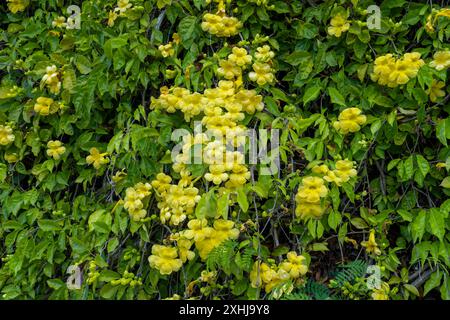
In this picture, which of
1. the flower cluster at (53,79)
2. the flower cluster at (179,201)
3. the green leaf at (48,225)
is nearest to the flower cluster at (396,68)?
the flower cluster at (179,201)

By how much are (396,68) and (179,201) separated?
877 millimetres

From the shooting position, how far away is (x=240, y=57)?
1.99 meters

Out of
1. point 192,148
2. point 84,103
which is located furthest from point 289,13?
point 84,103

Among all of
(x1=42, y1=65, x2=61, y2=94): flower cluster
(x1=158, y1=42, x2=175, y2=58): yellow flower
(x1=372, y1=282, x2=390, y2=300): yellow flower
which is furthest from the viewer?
(x1=42, y1=65, x2=61, y2=94): flower cluster

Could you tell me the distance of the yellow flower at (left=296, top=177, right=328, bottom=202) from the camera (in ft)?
5.68

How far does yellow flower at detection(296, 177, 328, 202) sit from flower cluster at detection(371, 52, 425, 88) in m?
0.45

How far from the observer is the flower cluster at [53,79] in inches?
87.4

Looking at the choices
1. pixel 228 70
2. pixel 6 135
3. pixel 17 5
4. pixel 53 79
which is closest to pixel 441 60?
pixel 228 70

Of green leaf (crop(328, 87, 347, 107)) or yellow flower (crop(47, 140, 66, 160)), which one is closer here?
green leaf (crop(328, 87, 347, 107))

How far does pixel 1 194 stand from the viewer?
2.35 meters

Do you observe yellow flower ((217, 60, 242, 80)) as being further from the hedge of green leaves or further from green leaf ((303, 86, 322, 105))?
green leaf ((303, 86, 322, 105))

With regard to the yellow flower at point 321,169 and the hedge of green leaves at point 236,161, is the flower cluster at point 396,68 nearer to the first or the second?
the hedge of green leaves at point 236,161

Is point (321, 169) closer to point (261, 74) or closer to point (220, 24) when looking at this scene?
point (261, 74)

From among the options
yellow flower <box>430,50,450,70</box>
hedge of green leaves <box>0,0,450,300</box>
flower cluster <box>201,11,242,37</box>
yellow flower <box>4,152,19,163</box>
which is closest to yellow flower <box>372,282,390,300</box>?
hedge of green leaves <box>0,0,450,300</box>
